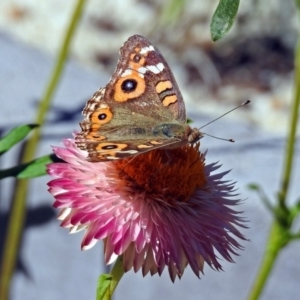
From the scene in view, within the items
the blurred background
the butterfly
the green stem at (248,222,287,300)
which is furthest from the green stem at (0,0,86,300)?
the green stem at (248,222,287,300)

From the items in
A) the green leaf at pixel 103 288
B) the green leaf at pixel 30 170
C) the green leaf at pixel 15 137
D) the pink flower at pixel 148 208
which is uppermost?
the green leaf at pixel 15 137

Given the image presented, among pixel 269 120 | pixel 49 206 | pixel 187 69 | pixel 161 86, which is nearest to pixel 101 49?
pixel 187 69

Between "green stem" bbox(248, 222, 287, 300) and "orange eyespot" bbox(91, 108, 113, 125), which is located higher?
"orange eyespot" bbox(91, 108, 113, 125)

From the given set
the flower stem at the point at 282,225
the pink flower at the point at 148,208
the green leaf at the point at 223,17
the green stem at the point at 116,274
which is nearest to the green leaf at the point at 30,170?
the pink flower at the point at 148,208

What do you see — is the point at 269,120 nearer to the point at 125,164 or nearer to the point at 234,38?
the point at 234,38

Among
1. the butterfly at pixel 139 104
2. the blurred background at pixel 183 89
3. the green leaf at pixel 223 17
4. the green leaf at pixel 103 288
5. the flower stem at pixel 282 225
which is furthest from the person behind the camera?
the blurred background at pixel 183 89

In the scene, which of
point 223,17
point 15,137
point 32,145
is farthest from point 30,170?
point 32,145

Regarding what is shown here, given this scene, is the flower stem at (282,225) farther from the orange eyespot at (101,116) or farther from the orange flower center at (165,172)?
the orange eyespot at (101,116)

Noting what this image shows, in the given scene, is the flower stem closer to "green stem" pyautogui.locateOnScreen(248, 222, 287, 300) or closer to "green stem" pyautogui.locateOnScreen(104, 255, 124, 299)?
"green stem" pyautogui.locateOnScreen(248, 222, 287, 300)
